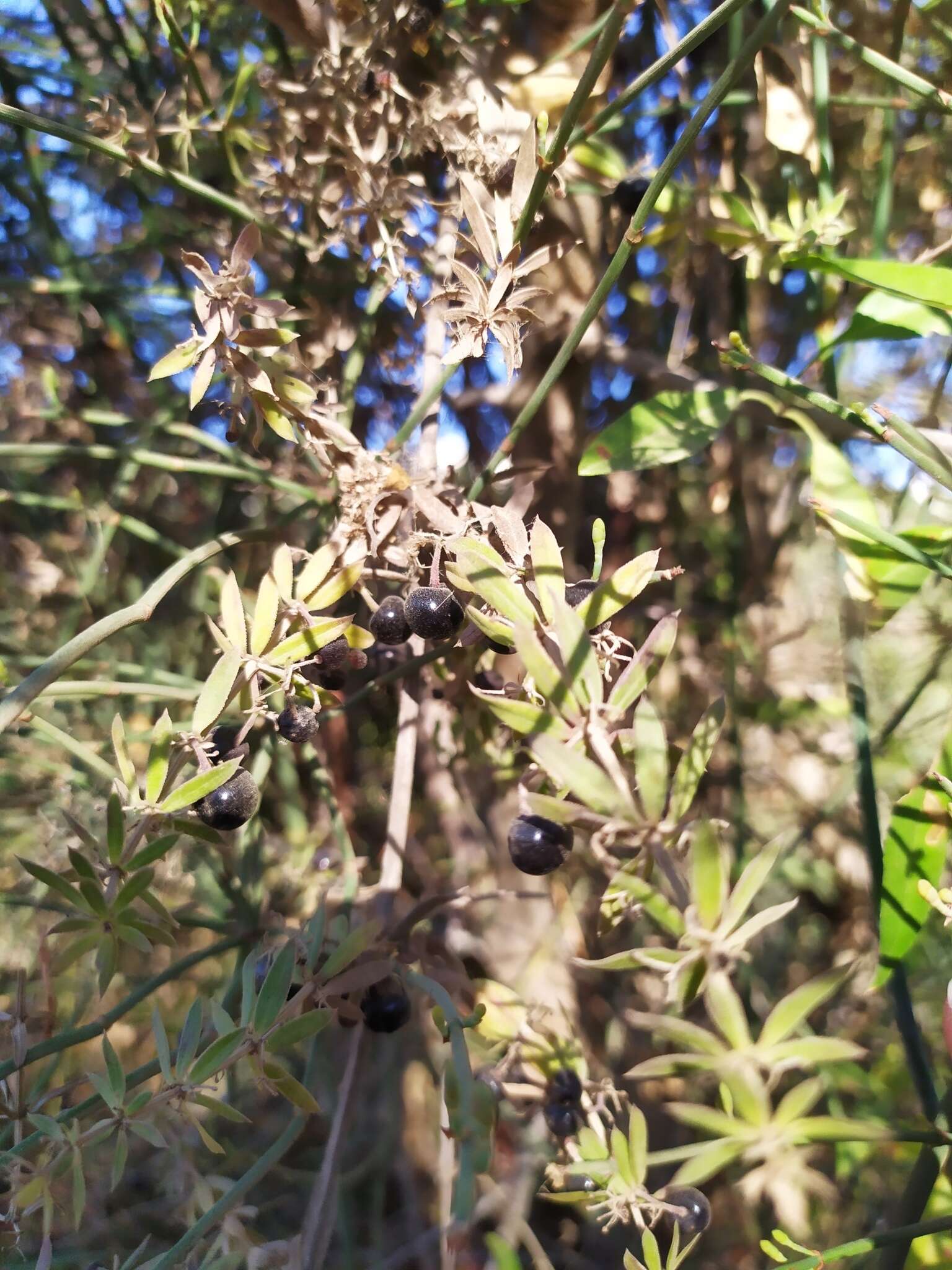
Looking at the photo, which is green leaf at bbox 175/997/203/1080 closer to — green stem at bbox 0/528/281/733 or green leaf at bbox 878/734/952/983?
green stem at bbox 0/528/281/733

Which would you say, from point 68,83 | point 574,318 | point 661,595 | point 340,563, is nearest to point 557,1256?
point 661,595

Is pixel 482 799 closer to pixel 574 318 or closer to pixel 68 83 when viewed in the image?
pixel 574 318

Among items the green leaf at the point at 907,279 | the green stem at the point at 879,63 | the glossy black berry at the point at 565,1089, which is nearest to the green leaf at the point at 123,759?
the glossy black berry at the point at 565,1089

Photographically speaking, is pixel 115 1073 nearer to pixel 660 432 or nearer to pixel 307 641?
pixel 307 641

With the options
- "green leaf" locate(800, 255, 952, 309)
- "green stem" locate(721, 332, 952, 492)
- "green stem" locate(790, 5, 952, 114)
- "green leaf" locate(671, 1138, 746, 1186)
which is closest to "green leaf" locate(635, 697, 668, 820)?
"green leaf" locate(671, 1138, 746, 1186)

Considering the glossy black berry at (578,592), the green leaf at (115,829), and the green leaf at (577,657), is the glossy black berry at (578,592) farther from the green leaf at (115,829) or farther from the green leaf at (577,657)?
the green leaf at (115,829)
